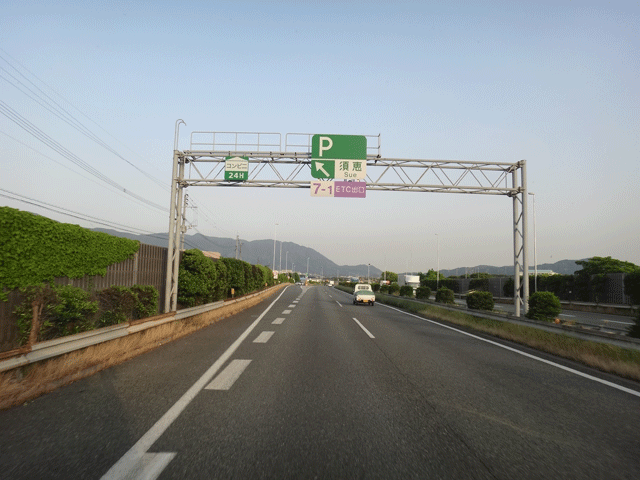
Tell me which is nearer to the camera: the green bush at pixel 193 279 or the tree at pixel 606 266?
the green bush at pixel 193 279

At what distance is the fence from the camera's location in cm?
799

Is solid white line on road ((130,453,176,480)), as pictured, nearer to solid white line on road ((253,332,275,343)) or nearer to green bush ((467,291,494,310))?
solid white line on road ((253,332,275,343))

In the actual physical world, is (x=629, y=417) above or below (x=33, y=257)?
below

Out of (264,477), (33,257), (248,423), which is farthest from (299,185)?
(264,477)

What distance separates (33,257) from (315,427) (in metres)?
7.93

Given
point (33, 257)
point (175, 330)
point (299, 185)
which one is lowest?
point (175, 330)

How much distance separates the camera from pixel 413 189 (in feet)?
60.0

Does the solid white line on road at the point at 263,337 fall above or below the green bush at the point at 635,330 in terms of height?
below

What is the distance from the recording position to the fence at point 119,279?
314 inches

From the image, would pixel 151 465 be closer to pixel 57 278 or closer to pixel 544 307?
pixel 57 278

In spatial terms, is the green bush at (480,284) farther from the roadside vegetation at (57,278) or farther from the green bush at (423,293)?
the roadside vegetation at (57,278)

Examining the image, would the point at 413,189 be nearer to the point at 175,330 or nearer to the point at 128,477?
the point at 175,330

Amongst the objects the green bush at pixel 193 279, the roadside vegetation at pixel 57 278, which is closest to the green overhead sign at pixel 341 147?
the green bush at pixel 193 279

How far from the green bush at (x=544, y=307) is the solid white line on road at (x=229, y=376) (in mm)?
14509
